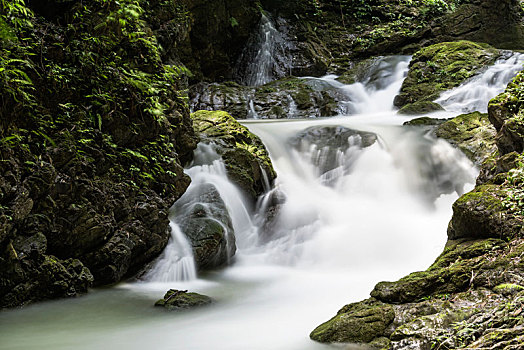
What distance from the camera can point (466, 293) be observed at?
315 centimetres

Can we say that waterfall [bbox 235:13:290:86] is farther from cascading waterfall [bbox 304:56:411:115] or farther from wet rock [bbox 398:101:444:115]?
wet rock [bbox 398:101:444:115]

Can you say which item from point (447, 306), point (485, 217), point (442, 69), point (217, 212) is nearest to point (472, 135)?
point (485, 217)

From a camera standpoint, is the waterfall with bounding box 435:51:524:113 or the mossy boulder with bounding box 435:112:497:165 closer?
the mossy boulder with bounding box 435:112:497:165

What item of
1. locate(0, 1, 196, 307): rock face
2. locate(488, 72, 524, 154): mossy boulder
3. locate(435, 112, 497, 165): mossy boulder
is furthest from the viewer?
locate(435, 112, 497, 165): mossy boulder

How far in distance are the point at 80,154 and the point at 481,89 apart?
11929 millimetres

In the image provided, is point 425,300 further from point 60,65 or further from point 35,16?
point 35,16

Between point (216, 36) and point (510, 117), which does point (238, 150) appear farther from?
point (216, 36)

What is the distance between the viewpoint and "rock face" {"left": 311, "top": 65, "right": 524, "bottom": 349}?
259cm

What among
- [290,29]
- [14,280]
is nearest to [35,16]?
[14,280]

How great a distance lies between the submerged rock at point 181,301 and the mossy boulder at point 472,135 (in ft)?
21.8

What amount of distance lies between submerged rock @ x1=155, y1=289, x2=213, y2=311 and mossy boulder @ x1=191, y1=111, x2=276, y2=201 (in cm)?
346

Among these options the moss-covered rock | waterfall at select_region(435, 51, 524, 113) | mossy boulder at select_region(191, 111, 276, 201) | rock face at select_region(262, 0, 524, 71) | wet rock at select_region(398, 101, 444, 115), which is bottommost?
the moss-covered rock

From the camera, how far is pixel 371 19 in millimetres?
21109

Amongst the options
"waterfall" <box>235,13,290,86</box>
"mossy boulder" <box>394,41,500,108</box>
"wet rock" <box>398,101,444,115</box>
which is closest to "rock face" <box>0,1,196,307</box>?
"wet rock" <box>398,101,444,115</box>
